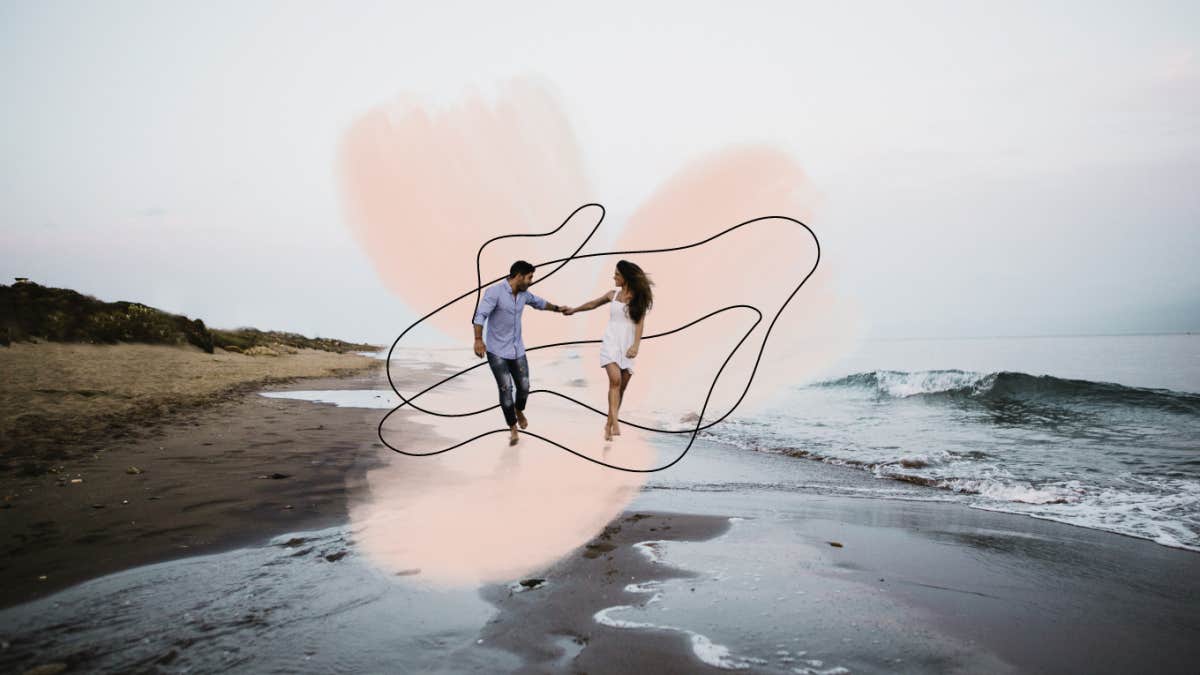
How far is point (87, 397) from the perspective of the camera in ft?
32.9

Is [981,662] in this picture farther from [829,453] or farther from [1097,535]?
[829,453]

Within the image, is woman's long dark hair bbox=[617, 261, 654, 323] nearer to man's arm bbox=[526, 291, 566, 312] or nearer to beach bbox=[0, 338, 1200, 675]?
man's arm bbox=[526, 291, 566, 312]

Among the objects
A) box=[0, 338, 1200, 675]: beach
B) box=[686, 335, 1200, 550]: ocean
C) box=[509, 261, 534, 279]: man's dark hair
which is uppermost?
box=[509, 261, 534, 279]: man's dark hair

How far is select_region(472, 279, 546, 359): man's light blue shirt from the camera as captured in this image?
723 cm

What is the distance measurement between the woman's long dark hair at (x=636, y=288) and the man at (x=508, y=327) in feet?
3.17

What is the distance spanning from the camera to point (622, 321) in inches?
273

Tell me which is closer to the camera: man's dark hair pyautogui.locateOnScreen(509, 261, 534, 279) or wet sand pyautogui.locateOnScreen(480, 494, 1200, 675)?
wet sand pyautogui.locateOnScreen(480, 494, 1200, 675)

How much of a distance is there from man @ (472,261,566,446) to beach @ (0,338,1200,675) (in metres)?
1.30

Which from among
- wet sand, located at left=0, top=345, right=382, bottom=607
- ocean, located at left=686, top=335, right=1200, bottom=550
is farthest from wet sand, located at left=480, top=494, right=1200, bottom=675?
wet sand, located at left=0, top=345, right=382, bottom=607

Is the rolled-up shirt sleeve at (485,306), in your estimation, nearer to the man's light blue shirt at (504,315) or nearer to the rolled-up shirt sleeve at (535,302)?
the man's light blue shirt at (504,315)

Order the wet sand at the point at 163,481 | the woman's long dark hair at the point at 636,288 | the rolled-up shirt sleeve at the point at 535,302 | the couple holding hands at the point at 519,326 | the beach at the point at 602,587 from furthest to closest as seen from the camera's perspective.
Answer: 1. the rolled-up shirt sleeve at the point at 535,302
2. the couple holding hands at the point at 519,326
3. the woman's long dark hair at the point at 636,288
4. the wet sand at the point at 163,481
5. the beach at the point at 602,587

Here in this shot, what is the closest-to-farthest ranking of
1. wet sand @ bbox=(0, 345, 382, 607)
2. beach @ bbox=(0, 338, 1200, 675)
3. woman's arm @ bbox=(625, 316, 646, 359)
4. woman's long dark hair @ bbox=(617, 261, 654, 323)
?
beach @ bbox=(0, 338, 1200, 675) → wet sand @ bbox=(0, 345, 382, 607) → woman's long dark hair @ bbox=(617, 261, 654, 323) → woman's arm @ bbox=(625, 316, 646, 359)

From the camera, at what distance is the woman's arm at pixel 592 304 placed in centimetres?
701

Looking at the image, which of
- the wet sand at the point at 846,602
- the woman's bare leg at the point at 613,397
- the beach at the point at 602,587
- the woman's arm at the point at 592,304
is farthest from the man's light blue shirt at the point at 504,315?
the wet sand at the point at 846,602
